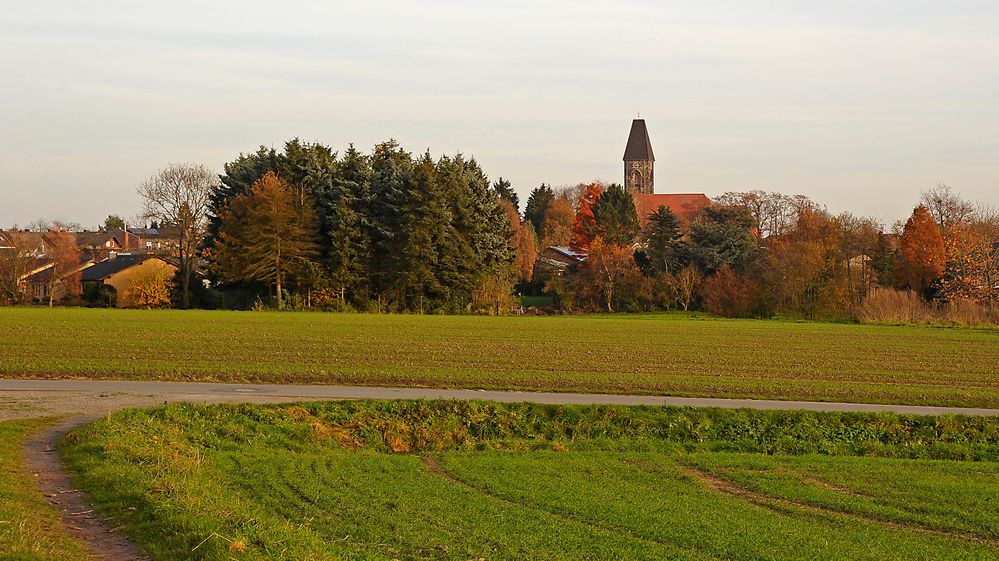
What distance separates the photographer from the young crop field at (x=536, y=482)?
10422 millimetres

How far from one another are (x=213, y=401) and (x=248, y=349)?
14878 mm

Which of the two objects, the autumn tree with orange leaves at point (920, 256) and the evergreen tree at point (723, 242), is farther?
the evergreen tree at point (723, 242)

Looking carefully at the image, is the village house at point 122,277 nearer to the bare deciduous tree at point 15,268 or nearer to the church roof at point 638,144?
the bare deciduous tree at point 15,268

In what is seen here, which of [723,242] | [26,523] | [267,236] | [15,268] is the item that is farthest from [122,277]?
[26,523]

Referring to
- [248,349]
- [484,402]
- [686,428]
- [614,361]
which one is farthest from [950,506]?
[248,349]

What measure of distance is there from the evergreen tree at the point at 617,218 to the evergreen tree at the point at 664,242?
8.79 metres

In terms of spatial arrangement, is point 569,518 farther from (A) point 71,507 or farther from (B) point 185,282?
(B) point 185,282

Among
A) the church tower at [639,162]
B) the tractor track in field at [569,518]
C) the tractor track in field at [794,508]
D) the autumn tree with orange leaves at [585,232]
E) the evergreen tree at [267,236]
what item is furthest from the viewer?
the church tower at [639,162]

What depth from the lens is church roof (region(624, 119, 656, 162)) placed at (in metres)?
177

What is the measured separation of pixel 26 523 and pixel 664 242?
80.8 m

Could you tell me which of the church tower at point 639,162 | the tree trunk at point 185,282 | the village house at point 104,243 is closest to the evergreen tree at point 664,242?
the tree trunk at point 185,282

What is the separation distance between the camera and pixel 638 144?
177m

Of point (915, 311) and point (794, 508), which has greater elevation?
point (915, 311)

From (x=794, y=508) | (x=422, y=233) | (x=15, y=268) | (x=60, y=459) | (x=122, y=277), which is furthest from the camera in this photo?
(x=122, y=277)
